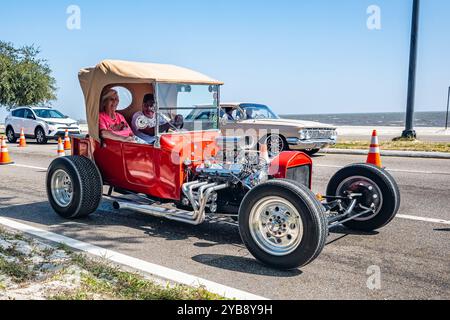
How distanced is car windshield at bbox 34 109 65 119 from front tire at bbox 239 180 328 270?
1938 centimetres

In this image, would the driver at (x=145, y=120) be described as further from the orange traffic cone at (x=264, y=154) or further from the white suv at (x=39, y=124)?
the white suv at (x=39, y=124)

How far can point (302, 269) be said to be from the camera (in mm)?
4414

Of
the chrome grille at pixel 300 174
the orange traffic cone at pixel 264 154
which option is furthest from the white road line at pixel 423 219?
the orange traffic cone at pixel 264 154

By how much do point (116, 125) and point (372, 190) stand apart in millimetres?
3501

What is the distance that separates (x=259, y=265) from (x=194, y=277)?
2.25ft

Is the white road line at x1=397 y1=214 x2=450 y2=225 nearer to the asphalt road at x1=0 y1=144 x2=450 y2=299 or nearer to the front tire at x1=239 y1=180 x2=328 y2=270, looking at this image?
the asphalt road at x1=0 y1=144 x2=450 y2=299

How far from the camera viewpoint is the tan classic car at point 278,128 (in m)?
13.4

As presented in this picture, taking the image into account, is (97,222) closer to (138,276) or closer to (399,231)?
(138,276)

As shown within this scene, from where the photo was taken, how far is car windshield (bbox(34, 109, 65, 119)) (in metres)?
21.9

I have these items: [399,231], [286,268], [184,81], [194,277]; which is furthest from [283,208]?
[184,81]

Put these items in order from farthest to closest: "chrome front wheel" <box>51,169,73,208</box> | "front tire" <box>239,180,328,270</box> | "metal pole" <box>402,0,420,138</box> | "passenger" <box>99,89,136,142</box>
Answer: "metal pole" <box>402,0,420,138</box>
"chrome front wheel" <box>51,169,73,208</box>
"passenger" <box>99,89,136,142</box>
"front tire" <box>239,180,328,270</box>

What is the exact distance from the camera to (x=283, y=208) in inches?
175

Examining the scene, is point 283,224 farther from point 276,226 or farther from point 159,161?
point 159,161

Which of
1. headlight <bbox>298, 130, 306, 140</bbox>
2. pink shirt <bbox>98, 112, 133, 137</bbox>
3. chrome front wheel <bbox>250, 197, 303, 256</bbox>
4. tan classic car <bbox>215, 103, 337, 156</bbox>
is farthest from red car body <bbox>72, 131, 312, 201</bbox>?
headlight <bbox>298, 130, 306, 140</bbox>
